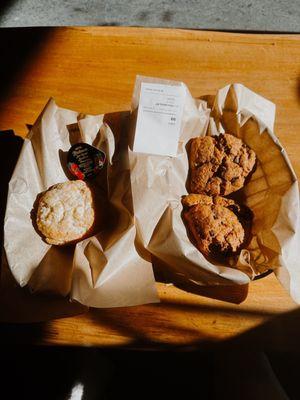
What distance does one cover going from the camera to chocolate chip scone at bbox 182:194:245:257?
1.09 meters

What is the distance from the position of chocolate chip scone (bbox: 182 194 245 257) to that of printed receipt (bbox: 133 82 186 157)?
225 millimetres

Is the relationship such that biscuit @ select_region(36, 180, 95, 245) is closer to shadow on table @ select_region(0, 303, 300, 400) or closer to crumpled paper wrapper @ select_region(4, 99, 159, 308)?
crumpled paper wrapper @ select_region(4, 99, 159, 308)

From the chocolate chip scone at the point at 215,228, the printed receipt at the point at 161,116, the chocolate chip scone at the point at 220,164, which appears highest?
the printed receipt at the point at 161,116

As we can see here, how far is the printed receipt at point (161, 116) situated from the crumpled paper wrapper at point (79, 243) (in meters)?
0.09

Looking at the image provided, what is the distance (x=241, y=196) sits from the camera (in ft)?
4.09

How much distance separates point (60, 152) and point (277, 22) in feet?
5.63

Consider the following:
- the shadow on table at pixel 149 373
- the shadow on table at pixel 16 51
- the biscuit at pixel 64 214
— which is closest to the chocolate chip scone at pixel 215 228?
the biscuit at pixel 64 214

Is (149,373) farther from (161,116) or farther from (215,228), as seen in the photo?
(161,116)

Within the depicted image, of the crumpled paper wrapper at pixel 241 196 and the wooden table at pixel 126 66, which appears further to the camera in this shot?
the wooden table at pixel 126 66

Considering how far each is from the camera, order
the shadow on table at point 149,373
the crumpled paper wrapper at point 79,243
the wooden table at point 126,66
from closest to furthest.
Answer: the crumpled paper wrapper at point 79,243
the wooden table at point 126,66
the shadow on table at point 149,373

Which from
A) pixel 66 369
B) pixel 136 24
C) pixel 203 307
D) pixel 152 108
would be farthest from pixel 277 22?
pixel 66 369

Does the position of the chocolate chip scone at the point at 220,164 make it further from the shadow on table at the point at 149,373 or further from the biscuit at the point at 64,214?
the shadow on table at the point at 149,373

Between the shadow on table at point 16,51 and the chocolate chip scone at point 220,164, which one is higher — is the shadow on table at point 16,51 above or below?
above

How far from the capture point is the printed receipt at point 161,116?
1185mm
